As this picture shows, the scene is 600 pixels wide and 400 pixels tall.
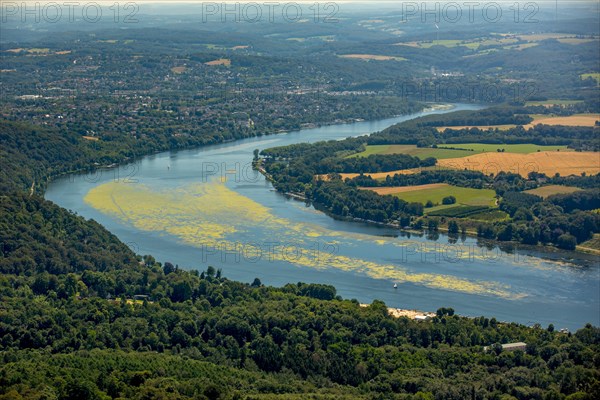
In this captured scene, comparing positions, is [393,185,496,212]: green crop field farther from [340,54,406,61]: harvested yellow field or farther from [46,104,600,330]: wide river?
[340,54,406,61]: harvested yellow field

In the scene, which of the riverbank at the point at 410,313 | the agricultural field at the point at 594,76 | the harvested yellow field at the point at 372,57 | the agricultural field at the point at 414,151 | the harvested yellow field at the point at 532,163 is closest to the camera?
the riverbank at the point at 410,313

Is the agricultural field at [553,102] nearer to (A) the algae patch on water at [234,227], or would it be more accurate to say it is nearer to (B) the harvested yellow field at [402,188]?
(B) the harvested yellow field at [402,188]

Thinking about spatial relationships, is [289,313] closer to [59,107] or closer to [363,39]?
[59,107]

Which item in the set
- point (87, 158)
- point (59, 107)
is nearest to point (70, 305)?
point (87, 158)

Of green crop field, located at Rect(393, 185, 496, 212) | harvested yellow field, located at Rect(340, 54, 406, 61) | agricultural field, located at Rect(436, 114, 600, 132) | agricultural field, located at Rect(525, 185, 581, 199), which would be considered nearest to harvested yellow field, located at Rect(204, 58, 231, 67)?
harvested yellow field, located at Rect(340, 54, 406, 61)

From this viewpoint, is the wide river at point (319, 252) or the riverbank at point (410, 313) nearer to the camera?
the riverbank at point (410, 313)

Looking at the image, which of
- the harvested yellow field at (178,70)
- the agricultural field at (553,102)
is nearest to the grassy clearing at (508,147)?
the agricultural field at (553,102)
